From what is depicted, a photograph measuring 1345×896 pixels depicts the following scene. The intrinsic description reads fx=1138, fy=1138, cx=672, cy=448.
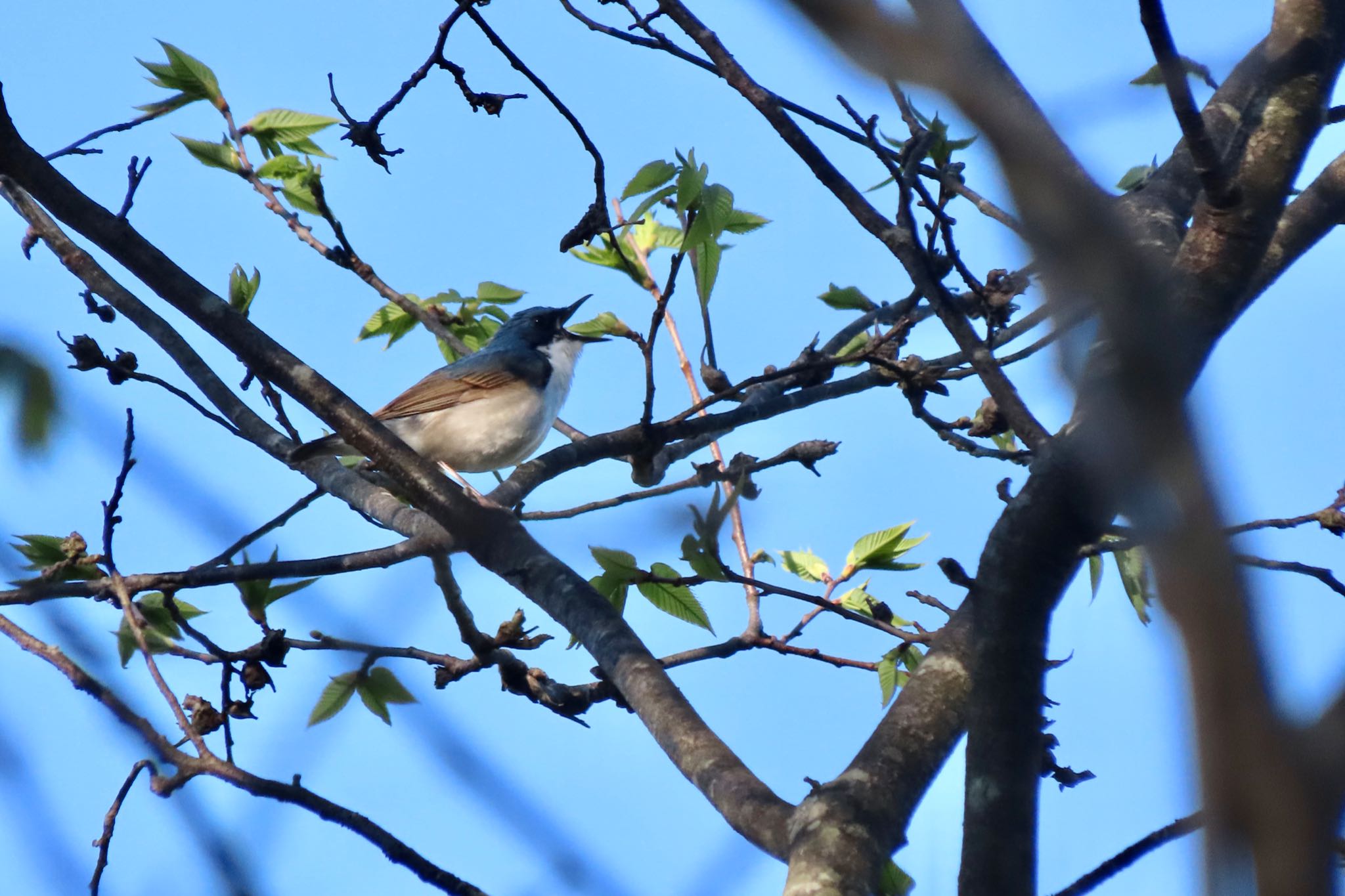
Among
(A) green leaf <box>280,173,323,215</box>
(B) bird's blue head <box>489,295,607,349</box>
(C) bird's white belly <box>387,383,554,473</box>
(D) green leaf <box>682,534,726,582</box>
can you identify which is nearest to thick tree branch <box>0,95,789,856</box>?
(D) green leaf <box>682,534,726,582</box>

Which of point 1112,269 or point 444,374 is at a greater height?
point 444,374

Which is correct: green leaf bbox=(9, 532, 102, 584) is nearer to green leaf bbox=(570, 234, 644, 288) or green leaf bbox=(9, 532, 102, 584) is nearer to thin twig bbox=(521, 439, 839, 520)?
thin twig bbox=(521, 439, 839, 520)

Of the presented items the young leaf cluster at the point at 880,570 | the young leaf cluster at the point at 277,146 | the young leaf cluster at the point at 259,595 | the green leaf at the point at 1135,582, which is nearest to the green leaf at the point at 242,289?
the young leaf cluster at the point at 277,146

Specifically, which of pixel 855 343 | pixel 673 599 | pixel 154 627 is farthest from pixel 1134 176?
pixel 154 627

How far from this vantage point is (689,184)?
461 cm

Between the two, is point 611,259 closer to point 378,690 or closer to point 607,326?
point 607,326

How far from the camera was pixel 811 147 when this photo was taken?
379cm

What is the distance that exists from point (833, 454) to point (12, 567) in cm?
355

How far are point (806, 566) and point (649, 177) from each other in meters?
2.06

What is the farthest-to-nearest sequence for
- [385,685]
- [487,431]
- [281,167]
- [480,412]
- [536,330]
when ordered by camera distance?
[536,330] < [480,412] < [487,431] < [281,167] < [385,685]

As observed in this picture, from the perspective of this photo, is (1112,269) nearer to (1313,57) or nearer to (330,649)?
(1313,57)

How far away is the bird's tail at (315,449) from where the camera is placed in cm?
581

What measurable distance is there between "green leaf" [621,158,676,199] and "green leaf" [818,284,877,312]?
1223 mm

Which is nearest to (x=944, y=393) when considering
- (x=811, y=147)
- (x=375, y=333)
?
(x=811, y=147)
